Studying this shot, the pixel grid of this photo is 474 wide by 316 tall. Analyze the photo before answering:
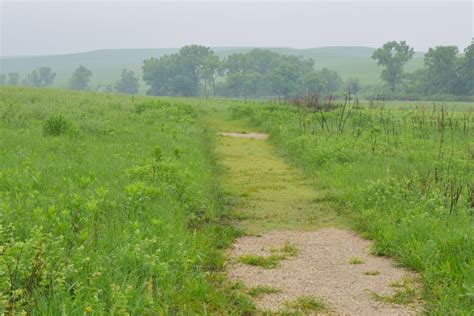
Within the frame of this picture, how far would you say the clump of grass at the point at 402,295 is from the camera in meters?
5.43

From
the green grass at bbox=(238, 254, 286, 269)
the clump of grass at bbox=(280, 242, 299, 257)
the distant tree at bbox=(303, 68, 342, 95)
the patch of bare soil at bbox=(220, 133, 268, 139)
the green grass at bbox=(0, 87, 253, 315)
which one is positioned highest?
the distant tree at bbox=(303, 68, 342, 95)

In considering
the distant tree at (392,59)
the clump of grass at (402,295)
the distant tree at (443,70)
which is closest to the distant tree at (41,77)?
the distant tree at (392,59)

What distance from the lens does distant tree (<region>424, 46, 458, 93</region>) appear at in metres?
90.9

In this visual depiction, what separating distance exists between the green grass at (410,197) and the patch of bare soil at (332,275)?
0.26 m

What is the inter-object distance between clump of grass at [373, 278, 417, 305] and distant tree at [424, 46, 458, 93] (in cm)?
9444

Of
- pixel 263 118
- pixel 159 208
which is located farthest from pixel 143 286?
pixel 263 118

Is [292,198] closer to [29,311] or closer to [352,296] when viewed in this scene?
[352,296]

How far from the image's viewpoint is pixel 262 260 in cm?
668

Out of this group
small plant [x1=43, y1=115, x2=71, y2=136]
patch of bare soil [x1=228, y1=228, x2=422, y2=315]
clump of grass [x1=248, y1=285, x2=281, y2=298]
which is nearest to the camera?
patch of bare soil [x1=228, y1=228, x2=422, y2=315]

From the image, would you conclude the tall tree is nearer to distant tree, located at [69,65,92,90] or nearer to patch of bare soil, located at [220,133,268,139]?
distant tree, located at [69,65,92,90]

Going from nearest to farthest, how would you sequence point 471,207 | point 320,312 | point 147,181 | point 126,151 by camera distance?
point 320,312 < point 471,207 < point 147,181 < point 126,151

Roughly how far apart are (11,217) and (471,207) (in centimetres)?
757

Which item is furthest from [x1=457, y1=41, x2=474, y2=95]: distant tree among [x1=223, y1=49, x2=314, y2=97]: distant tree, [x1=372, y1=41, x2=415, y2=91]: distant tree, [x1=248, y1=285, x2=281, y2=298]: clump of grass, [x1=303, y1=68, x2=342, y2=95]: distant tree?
[x1=248, y1=285, x2=281, y2=298]: clump of grass

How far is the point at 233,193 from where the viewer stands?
10648mm
